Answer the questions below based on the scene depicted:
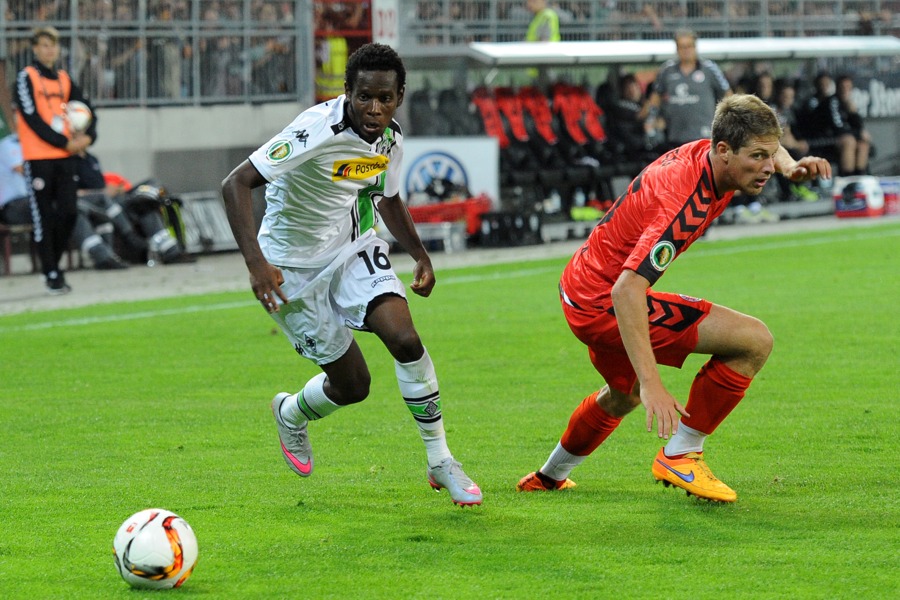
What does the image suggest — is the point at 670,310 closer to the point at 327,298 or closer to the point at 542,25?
the point at 327,298

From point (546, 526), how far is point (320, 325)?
54.2 inches

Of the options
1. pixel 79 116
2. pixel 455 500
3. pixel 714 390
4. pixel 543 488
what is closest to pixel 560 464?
pixel 543 488

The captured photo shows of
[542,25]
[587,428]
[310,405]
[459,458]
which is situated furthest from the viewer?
[542,25]

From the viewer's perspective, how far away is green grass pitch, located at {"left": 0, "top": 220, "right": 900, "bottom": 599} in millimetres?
4910

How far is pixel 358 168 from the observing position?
6.14 metres

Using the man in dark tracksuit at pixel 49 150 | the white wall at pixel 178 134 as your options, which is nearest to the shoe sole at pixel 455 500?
the man in dark tracksuit at pixel 49 150

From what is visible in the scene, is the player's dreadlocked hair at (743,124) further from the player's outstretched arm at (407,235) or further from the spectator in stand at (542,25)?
the spectator in stand at (542,25)

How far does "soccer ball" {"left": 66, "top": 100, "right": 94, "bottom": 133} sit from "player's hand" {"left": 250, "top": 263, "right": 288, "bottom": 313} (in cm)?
935

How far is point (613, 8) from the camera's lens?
26.5m

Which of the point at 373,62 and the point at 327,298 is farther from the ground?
the point at 373,62

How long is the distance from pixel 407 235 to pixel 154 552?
2.19 metres

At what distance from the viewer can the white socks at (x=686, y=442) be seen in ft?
19.2

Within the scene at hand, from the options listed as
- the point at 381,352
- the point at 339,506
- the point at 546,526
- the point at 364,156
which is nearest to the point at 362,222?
the point at 364,156

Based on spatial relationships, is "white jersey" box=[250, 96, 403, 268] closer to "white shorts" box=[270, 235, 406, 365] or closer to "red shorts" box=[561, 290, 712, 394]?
"white shorts" box=[270, 235, 406, 365]
